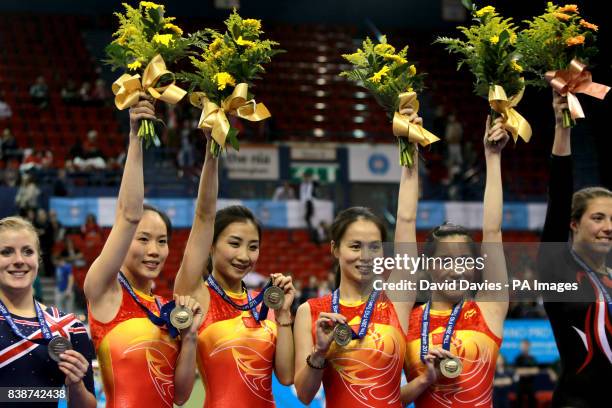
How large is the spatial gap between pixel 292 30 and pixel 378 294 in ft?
48.8

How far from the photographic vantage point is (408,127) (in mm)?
3607

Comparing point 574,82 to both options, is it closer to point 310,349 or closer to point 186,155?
point 310,349

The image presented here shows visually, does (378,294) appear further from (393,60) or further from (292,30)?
(292,30)

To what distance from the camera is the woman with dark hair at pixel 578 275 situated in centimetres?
342

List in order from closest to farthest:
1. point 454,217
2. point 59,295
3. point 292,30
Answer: point 59,295
point 454,217
point 292,30

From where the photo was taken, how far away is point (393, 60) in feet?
12.1

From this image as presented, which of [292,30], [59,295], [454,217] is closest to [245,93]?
[59,295]

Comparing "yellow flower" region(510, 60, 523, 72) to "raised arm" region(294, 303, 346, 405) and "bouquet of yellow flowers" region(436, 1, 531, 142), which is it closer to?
"bouquet of yellow flowers" region(436, 1, 531, 142)

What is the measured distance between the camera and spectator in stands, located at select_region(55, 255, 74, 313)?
33.6ft

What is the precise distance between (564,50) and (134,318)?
1918 millimetres

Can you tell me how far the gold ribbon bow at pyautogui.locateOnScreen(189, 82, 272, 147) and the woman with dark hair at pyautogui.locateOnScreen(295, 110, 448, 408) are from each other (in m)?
0.55

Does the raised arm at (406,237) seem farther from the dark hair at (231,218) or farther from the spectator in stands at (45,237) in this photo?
the spectator in stands at (45,237)

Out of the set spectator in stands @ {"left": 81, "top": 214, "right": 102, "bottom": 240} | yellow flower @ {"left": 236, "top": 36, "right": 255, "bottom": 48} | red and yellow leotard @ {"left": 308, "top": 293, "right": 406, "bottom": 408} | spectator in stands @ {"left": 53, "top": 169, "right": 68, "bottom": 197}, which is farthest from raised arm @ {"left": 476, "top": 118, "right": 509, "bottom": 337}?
spectator in stands @ {"left": 53, "top": 169, "right": 68, "bottom": 197}

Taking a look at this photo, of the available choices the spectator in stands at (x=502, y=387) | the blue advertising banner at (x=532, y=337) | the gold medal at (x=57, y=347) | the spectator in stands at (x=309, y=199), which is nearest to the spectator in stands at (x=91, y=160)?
the spectator in stands at (x=309, y=199)
